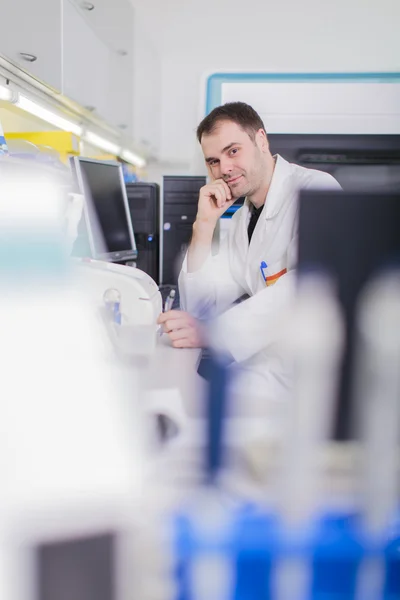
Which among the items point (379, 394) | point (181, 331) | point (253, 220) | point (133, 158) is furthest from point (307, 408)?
point (133, 158)

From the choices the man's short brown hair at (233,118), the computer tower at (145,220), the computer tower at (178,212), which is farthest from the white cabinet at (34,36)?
the man's short brown hair at (233,118)

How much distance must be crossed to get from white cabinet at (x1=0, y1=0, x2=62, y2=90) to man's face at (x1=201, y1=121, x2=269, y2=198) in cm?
94

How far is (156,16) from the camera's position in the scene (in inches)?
166

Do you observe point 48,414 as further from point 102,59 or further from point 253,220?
point 102,59

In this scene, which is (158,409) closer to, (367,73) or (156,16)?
(367,73)

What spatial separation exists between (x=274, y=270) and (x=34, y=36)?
1.56 meters

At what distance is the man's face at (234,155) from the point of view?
1693 millimetres

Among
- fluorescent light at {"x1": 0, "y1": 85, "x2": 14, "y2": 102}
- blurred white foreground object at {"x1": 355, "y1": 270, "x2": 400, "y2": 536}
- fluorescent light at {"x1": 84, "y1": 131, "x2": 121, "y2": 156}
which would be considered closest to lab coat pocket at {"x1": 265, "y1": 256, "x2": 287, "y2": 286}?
blurred white foreground object at {"x1": 355, "y1": 270, "x2": 400, "y2": 536}

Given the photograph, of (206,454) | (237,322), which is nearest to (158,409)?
(206,454)

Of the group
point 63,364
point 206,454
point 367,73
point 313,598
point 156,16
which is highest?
point 156,16

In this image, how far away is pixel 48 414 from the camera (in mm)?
543

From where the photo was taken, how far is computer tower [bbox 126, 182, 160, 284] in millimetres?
2555

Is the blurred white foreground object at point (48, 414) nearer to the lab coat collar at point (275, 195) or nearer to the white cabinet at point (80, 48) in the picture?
the lab coat collar at point (275, 195)

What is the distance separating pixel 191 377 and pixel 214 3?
4.13 metres
